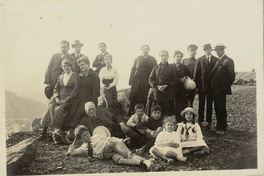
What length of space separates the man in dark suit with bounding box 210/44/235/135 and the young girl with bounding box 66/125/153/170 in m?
0.85

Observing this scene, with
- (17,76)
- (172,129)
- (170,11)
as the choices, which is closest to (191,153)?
(172,129)

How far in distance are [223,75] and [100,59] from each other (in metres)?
1.25

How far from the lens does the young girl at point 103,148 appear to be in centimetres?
505

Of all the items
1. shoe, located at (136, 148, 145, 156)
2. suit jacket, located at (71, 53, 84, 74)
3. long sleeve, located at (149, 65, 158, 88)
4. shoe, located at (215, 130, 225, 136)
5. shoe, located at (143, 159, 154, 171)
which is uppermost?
suit jacket, located at (71, 53, 84, 74)

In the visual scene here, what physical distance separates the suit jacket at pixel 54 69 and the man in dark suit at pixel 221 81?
1.48 meters

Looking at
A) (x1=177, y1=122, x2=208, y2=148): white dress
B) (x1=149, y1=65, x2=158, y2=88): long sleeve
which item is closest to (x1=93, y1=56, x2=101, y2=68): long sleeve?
(x1=149, y1=65, x2=158, y2=88): long sleeve

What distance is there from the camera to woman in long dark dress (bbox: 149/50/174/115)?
16.9 ft

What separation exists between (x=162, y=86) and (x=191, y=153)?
0.73m

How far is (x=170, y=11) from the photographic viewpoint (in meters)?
5.15

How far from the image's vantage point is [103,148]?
5062 millimetres

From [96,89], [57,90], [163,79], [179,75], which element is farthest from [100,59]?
[179,75]

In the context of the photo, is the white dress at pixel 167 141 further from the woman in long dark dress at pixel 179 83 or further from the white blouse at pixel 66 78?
the white blouse at pixel 66 78

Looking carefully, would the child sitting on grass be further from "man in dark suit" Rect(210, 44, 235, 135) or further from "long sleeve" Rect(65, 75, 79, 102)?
"long sleeve" Rect(65, 75, 79, 102)

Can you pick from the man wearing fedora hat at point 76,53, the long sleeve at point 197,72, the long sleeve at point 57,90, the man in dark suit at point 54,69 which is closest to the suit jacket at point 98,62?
the man wearing fedora hat at point 76,53
